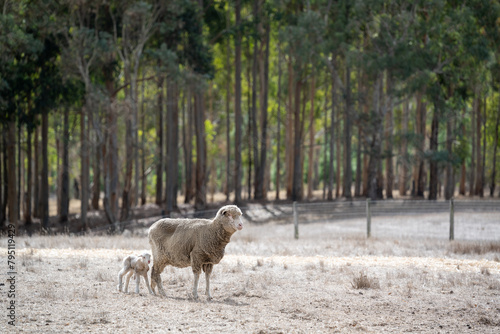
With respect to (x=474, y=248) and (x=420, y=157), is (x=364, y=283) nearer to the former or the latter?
(x=474, y=248)

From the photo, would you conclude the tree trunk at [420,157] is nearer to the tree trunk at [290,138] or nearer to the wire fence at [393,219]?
the wire fence at [393,219]

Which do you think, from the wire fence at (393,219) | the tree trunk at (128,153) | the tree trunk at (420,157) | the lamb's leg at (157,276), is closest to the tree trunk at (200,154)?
the wire fence at (393,219)

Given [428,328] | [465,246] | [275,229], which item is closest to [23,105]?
[275,229]

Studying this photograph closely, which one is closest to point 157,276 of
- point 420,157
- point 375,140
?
point 375,140

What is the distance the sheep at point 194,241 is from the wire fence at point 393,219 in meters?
9.66

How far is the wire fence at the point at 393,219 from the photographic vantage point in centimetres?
2116

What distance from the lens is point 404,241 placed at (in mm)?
18609

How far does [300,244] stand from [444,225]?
356 inches

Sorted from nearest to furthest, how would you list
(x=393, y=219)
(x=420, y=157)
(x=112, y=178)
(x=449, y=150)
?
(x=393, y=219), (x=112, y=178), (x=449, y=150), (x=420, y=157)

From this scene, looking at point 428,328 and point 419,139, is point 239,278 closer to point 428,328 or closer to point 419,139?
point 428,328

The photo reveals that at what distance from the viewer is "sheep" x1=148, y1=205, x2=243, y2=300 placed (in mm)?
9047

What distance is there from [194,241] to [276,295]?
1.83 m

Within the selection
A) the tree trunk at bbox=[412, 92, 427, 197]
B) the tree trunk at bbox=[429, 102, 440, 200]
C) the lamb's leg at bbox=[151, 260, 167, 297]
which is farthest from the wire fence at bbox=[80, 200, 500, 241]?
the lamb's leg at bbox=[151, 260, 167, 297]

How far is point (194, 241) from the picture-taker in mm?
9430
